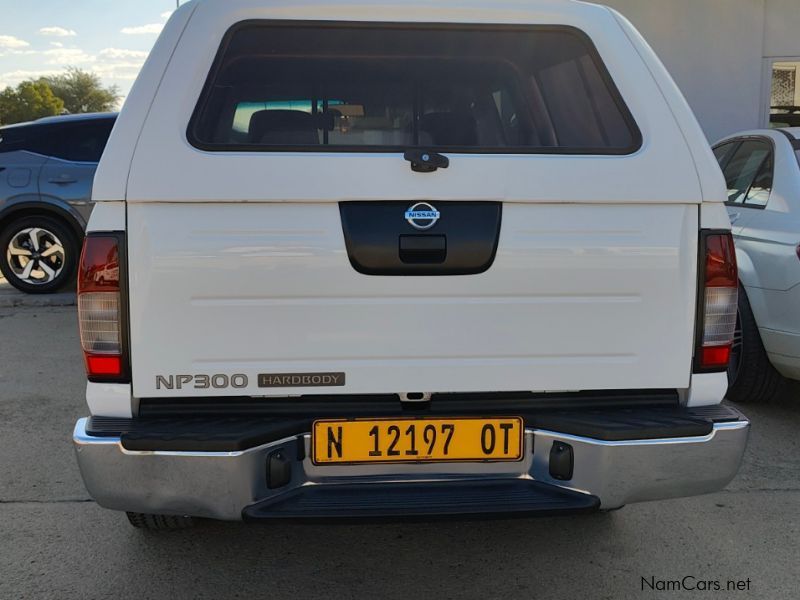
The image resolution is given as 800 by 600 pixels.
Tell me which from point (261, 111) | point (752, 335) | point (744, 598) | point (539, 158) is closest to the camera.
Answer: point (539, 158)

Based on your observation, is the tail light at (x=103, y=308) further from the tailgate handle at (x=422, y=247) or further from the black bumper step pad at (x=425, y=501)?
the tailgate handle at (x=422, y=247)

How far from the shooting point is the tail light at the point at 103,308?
2166 mm

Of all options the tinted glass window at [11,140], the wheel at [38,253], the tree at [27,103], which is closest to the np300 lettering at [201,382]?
the wheel at [38,253]

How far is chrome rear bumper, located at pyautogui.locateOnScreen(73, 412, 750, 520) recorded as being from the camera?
212 cm

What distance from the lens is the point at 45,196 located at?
745cm

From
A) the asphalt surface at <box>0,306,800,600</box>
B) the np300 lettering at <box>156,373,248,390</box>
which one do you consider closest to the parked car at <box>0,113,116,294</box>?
the asphalt surface at <box>0,306,800,600</box>

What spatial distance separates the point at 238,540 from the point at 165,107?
1614 millimetres

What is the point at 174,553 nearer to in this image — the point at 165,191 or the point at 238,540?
the point at 238,540

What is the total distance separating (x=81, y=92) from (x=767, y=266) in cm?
6717

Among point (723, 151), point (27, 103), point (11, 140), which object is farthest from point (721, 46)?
point (27, 103)

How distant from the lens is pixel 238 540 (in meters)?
2.97

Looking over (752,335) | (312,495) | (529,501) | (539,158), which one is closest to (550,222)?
(539,158)

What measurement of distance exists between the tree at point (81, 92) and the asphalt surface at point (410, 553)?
64.9m

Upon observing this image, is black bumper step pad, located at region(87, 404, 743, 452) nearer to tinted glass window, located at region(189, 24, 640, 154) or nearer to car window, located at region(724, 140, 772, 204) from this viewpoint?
tinted glass window, located at region(189, 24, 640, 154)
